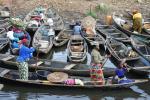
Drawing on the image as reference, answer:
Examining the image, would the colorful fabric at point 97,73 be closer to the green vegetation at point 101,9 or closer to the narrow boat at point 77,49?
the narrow boat at point 77,49

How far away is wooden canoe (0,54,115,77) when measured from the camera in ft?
57.8

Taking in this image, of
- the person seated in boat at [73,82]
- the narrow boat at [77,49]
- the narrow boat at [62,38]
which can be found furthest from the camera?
the narrow boat at [62,38]

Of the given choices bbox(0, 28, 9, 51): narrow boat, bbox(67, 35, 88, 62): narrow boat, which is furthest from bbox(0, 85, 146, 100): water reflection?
bbox(0, 28, 9, 51): narrow boat

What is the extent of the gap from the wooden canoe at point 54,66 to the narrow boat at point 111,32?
17.2ft

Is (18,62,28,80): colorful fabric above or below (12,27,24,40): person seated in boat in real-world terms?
below

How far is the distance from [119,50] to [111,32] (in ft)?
11.2

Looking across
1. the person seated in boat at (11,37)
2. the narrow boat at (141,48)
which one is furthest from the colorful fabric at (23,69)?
the narrow boat at (141,48)

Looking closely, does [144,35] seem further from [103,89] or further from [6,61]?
[6,61]

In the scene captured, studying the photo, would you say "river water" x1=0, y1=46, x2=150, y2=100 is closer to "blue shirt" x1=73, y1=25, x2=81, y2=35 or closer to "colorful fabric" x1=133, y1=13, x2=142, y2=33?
"blue shirt" x1=73, y1=25, x2=81, y2=35

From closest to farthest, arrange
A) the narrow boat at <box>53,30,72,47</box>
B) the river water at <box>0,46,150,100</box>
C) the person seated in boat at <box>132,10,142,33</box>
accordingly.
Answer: the river water at <box>0,46,150,100</box>, the narrow boat at <box>53,30,72,47</box>, the person seated in boat at <box>132,10,142,33</box>

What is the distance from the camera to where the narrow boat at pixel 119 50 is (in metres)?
19.6

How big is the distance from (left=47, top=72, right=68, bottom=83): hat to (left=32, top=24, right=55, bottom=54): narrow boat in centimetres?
304

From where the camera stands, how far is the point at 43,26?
23734 mm

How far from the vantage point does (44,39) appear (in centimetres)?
2223
